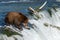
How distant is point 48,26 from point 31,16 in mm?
839

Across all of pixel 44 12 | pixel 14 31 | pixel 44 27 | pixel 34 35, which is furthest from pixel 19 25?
pixel 44 12

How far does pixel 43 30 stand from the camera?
1309 cm

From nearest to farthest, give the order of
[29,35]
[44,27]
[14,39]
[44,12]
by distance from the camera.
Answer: [14,39]
[29,35]
[44,27]
[44,12]

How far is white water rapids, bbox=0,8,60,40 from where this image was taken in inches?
443

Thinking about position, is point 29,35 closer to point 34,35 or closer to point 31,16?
point 34,35

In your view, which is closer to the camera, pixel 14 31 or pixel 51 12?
pixel 14 31

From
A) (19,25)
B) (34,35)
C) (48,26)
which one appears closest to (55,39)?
(48,26)

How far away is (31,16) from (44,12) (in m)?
1.67

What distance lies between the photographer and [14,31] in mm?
10906

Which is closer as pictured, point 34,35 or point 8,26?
point 8,26

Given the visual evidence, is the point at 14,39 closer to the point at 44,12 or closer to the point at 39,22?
the point at 39,22

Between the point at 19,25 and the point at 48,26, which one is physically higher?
the point at 19,25

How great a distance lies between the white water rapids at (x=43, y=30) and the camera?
11258 mm

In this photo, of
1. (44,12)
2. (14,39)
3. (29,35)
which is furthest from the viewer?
(44,12)
